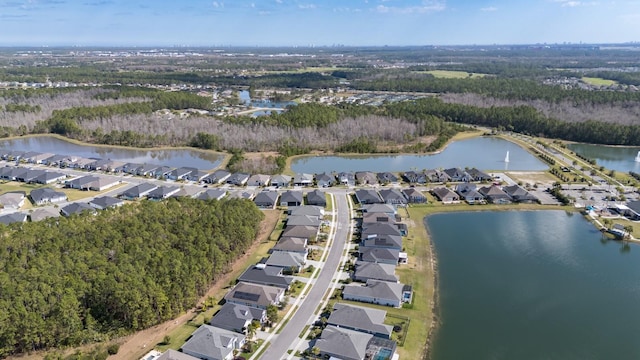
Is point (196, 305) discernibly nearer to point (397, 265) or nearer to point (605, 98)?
point (397, 265)

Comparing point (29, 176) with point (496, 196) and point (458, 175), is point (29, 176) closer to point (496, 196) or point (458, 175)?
point (458, 175)

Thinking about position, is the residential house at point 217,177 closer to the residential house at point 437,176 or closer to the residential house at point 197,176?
the residential house at point 197,176

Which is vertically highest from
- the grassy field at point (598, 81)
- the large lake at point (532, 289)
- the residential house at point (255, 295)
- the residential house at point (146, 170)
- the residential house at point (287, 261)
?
the grassy field at point (598, 81)

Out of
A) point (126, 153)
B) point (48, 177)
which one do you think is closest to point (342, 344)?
point (48, 177)

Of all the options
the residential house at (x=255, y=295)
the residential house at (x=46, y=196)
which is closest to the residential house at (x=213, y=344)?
the residential house at (x=255, y=295)

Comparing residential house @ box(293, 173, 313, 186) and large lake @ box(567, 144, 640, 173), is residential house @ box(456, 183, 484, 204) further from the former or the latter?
large lake @ box(567, 144, 640, 173)

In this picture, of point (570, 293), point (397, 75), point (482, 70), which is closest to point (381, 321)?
point (570, 293)
